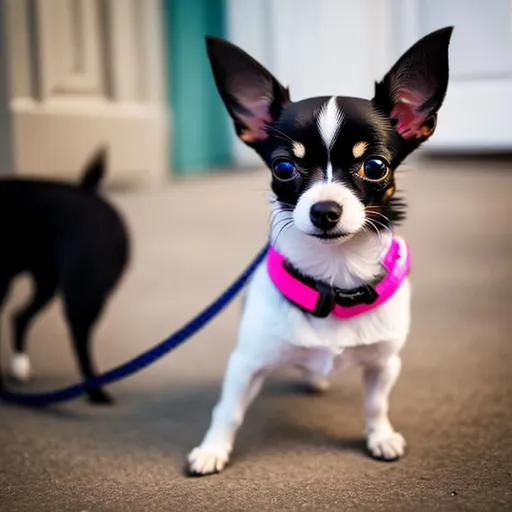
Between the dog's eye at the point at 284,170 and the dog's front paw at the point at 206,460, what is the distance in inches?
16.2

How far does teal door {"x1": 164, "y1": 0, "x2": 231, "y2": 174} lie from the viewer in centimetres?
372

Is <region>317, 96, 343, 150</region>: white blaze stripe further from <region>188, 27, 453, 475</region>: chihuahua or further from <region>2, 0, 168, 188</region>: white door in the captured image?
<region>2, 0, 168, 188</region>: white door

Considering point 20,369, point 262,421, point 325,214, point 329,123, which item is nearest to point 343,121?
point 329,123

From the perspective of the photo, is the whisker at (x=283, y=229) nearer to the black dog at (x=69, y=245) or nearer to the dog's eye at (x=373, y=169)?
the dog's eye at (x=373, y=169)

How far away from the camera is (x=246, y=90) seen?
0.95 meters

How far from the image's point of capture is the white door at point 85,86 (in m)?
2.16

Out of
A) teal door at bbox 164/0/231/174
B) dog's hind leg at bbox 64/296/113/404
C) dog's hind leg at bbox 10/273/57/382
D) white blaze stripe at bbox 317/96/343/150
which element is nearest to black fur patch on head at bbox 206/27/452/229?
white blaze stripe at bbox 317/96/343/150

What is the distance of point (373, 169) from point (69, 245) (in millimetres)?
648

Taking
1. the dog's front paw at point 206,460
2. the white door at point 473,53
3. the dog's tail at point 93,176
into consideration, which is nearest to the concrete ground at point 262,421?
the dog's front paw at point 206,460

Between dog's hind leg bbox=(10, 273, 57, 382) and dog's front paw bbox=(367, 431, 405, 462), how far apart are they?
71 cm

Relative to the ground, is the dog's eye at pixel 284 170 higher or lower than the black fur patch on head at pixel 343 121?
lower

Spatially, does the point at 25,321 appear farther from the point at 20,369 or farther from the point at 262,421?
the point at 262,421

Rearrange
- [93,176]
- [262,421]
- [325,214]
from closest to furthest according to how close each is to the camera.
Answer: [325,214]
[262,421]
[93,176]

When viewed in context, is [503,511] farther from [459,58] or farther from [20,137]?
[20,137]
